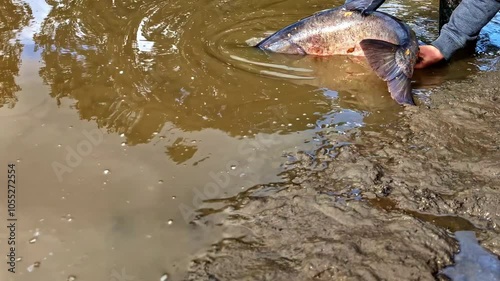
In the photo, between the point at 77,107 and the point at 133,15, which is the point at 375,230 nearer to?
the point at 77,107

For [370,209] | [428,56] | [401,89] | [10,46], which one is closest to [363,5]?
[428,56]

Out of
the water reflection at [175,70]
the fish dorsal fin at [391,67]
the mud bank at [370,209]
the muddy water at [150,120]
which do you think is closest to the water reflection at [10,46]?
the muddy water at [150,120]

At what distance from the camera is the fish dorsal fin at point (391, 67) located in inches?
139

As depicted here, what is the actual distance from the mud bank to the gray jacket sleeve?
1.11m

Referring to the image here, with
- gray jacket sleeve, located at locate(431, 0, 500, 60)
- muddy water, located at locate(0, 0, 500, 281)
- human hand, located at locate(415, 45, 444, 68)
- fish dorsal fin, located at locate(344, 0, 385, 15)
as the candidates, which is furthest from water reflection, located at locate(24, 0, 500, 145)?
fish dorsal fin, located at locate(344, 0, 385, 15)

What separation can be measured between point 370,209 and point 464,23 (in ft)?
8.09

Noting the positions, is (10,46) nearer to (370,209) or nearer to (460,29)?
(370,209)

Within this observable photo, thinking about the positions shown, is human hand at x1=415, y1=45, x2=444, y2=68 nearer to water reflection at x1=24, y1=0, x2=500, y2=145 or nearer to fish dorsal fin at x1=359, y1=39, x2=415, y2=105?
water reflection at x1=24, y1=0, x2=500, y2=145

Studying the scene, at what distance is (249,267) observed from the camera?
2.13 m

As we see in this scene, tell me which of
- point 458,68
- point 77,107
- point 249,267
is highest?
point 77,107

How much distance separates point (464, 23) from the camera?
4180 millimetres

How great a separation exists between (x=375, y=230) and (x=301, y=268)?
1.42ft

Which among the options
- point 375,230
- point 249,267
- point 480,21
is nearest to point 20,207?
point 249,267

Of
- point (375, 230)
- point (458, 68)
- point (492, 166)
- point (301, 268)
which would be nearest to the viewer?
point (301, 268)
